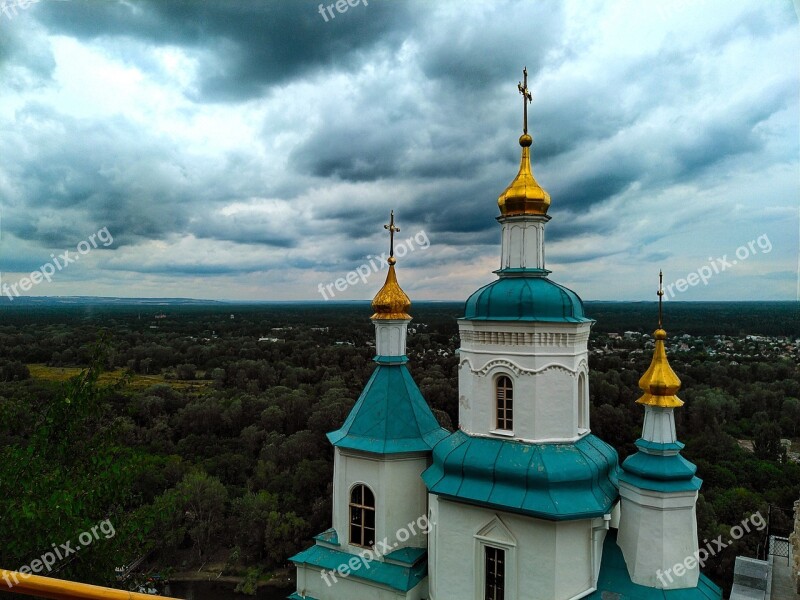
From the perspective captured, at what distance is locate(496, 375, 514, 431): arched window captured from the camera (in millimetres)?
10891

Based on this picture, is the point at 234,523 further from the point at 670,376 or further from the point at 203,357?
the point at 203,357

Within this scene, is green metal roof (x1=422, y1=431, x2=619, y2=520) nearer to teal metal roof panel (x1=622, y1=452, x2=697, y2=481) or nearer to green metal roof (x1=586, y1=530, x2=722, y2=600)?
teal metal roof panel (x1=622, y1=452, x2=697, y2=481)

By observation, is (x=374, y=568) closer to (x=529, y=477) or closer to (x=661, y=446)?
(x=529, y=477)

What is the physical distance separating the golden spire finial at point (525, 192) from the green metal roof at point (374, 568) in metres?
8.85

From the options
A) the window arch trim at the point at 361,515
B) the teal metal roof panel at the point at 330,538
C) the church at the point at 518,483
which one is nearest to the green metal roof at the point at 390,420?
the church at the point at 518,483

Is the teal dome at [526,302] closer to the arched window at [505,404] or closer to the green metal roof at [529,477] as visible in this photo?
the arched window at [505,404]

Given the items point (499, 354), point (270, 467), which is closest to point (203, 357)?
point (270, 467)

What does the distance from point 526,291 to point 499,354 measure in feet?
5.10

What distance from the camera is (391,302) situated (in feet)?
45.1

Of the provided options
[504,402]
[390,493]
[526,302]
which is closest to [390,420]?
[390,493]

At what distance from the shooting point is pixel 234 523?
27.3 meters

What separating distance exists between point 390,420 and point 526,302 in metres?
4.65

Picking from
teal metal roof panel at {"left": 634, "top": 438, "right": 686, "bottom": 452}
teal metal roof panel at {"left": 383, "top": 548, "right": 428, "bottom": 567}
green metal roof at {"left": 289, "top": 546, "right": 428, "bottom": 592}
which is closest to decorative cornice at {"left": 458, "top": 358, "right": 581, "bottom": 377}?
teal metal roof panel at {"left": 634, "top": 438, "right": 686, "bottom": 452}

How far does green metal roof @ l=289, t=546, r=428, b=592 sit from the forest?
344 cm
